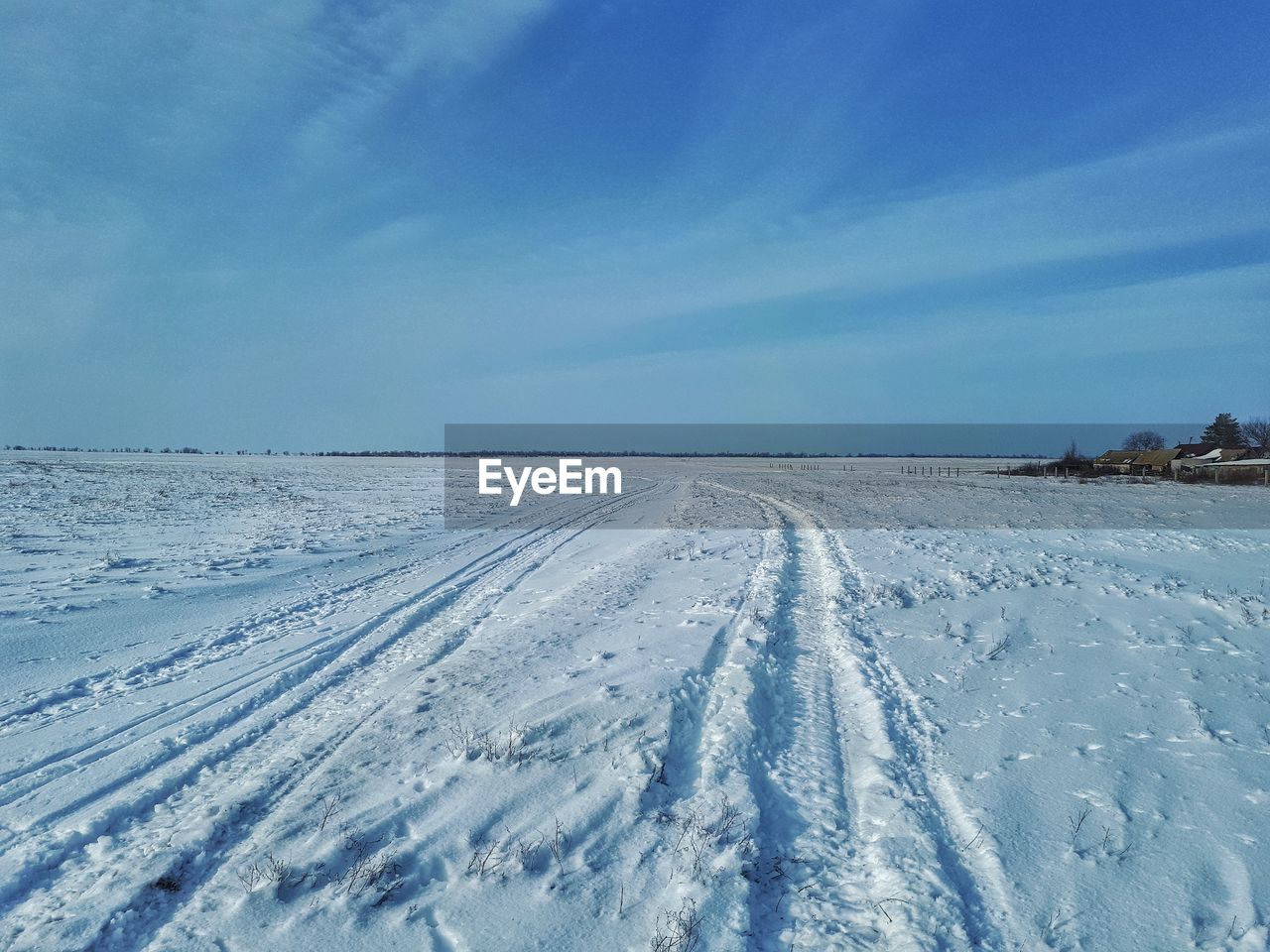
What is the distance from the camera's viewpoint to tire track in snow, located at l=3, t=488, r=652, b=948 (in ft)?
12.9

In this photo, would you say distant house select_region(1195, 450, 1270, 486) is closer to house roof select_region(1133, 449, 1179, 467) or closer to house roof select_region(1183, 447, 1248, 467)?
house roof select_region(1183, 447, 1248, 467)

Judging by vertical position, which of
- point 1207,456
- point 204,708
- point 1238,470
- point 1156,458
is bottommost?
point 204,708

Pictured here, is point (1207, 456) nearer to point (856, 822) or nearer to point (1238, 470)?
point (1238, 470)

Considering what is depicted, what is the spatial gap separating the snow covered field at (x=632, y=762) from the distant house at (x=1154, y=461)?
250 ft

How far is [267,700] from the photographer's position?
676 centimetres

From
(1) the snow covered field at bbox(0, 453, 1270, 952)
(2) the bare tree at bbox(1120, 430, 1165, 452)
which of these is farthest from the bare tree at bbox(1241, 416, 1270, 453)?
(1) the snow covered field at bbox(0, 453, 1270, 952)

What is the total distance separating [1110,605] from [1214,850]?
6999 mm

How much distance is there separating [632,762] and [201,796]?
307 cm

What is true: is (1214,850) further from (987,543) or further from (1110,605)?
(987,543)

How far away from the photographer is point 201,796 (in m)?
4.96

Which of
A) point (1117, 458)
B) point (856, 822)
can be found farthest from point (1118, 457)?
point (856, 822)

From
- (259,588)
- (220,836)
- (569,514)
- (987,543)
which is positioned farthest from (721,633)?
(569,514)

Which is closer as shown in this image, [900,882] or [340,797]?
[900,882]

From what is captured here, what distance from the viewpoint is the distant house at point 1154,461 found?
2931 inches
